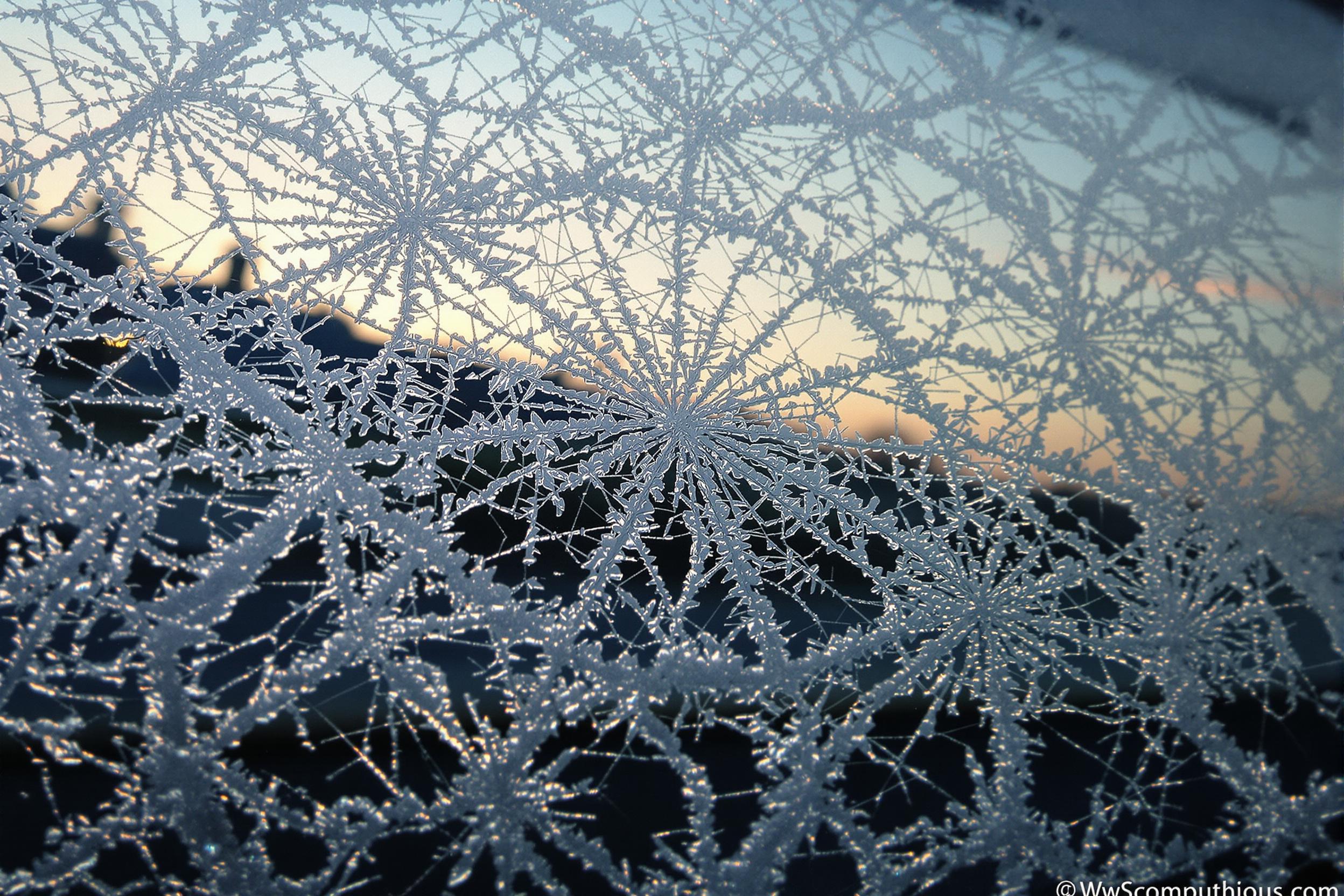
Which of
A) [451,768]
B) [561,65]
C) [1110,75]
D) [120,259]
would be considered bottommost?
[451,768]

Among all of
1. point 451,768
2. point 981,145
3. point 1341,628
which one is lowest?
point 451,768

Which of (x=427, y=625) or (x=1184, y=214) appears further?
(x=1184, y=214)

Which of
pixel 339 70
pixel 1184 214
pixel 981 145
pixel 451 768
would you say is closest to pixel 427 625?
pixel 451 768

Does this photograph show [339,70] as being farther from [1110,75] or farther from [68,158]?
[1110,75]

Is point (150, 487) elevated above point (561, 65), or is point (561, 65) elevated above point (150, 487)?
point (561, 65)

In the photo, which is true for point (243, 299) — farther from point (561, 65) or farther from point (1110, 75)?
point (1110, 75)

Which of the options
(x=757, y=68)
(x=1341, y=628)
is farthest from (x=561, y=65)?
(x=1341, y=628)
